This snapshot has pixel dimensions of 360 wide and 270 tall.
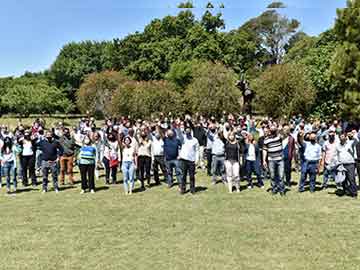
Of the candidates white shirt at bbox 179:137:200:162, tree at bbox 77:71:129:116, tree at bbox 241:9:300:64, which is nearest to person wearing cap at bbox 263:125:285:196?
white shirt at bbox 179:137:200:162

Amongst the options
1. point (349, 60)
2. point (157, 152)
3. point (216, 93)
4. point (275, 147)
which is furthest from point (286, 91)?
point (275, 147)

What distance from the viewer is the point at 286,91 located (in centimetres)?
3481

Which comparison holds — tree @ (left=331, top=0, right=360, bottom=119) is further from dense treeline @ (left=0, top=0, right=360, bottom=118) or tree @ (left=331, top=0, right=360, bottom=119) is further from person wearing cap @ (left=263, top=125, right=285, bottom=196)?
person wearing cap @ (left=263, top=125, right=285, bottom=196)

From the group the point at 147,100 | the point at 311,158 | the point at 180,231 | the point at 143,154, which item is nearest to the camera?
the point at 180,231

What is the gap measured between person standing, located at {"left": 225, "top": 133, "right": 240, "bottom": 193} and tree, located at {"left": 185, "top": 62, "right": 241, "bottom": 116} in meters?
22.4

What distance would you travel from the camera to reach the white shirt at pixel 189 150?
13.4 m

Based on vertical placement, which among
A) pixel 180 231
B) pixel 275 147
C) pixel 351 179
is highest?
pixel 275 147

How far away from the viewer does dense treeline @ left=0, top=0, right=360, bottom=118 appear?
33781mm

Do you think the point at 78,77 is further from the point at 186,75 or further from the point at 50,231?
the point at 50,231

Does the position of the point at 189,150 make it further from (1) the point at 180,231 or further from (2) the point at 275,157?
(1) the point at 180,231

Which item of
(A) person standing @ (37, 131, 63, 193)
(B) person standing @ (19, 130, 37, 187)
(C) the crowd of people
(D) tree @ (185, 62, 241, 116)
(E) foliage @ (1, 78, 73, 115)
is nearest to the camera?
(C) the crowd of people

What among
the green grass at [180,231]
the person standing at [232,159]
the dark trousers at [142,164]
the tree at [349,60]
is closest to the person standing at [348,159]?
the green grass at [180,231]

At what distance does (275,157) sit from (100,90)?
39.9m

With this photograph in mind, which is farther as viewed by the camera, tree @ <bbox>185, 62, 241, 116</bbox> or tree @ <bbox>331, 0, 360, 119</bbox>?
tree @ <bbox>185, 62, 241, 116</bbox>
